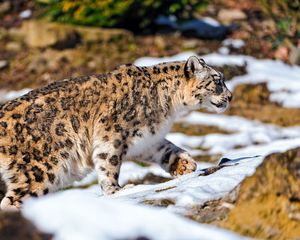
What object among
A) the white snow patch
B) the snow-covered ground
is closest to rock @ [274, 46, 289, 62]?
the snow-covered ground

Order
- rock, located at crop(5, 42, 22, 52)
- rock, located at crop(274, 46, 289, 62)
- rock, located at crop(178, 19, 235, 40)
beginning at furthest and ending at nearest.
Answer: rock, located at crop(178, 19, 235, 40) < rock, located at crop(5, 42, 22, 52) < rock, located at crop(274, 46, 289, 62)

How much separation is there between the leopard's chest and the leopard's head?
2.41 feet

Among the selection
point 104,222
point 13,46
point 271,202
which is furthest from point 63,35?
point 104,222

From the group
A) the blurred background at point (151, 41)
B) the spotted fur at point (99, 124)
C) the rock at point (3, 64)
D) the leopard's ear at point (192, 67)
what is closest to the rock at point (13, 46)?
the blurred background at point (151, 41)

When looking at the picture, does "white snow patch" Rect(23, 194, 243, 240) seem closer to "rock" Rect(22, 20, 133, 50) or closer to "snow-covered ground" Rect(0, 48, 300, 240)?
"snow-covered ground" Rect(0, 48, 300, 240)

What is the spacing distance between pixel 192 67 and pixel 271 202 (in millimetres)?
4448

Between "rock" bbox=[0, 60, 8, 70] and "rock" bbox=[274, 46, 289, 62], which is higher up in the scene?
"rock" bbox=[0, 60, 8, 70]

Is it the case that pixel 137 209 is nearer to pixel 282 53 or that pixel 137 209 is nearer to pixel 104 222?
pixel 104 222

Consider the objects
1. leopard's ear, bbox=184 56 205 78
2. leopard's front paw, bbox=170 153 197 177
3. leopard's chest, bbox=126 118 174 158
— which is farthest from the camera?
leopard's ear, bbox=184 56 205 78

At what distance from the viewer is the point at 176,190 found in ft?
21.1

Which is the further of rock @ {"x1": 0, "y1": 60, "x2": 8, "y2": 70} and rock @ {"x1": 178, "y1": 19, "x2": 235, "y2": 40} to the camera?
rock @ {"x1": 178, "y1": 19, "x2": 235, "y2": 40}

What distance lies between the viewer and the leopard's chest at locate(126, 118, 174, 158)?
8.50 m

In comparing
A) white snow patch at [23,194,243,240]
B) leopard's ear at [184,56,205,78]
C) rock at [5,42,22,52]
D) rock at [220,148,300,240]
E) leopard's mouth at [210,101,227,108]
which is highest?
white snow patch at [23,194,243,240]

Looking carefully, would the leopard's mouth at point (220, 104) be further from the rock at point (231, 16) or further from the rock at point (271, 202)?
the rock at point (231, 16)
